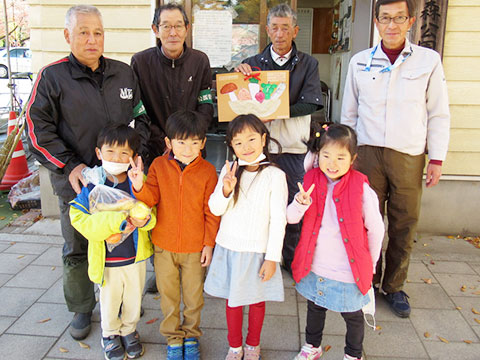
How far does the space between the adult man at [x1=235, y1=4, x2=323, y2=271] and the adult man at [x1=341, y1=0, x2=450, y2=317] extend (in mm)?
310

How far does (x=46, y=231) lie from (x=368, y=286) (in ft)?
12.6

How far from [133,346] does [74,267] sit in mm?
674

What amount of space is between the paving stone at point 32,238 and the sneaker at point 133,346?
2130 millimetres

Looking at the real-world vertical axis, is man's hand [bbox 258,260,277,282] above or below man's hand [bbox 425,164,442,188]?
below

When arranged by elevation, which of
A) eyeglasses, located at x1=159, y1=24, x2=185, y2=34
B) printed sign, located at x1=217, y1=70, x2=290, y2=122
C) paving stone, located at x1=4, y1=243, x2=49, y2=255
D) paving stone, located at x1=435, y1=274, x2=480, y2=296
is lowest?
paving stone, located at x1=4, y1=243, x2=49, y2=255

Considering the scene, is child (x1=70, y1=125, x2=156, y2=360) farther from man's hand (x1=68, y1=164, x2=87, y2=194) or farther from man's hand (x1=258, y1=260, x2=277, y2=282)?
man's hand (x1=258, y1=260, x2=277, y2=282)

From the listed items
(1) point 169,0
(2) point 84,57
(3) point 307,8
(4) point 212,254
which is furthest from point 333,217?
(3) point 307,8

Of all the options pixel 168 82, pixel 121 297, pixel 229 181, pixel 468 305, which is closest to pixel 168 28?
pixel 168 82

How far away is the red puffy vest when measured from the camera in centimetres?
224

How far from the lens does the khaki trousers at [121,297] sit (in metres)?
2.52

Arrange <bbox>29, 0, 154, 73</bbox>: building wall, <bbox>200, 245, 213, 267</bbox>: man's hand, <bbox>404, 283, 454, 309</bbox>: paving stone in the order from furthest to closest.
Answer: <bbox>29, 0, 154, 73</bbox>: building wall < <bbox>404, 283, 454, 309</bbox>: paving stone < <bbox>200, 245, 213, 267</bbox>: man's hand

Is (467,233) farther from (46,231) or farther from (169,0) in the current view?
(46,231)

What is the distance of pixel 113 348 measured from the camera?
2.59 metres

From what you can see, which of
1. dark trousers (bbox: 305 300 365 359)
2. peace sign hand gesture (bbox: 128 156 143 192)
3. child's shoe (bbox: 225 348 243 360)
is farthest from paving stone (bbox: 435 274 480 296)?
peace sign hand gesture (bbox: 128 156 143 192)
